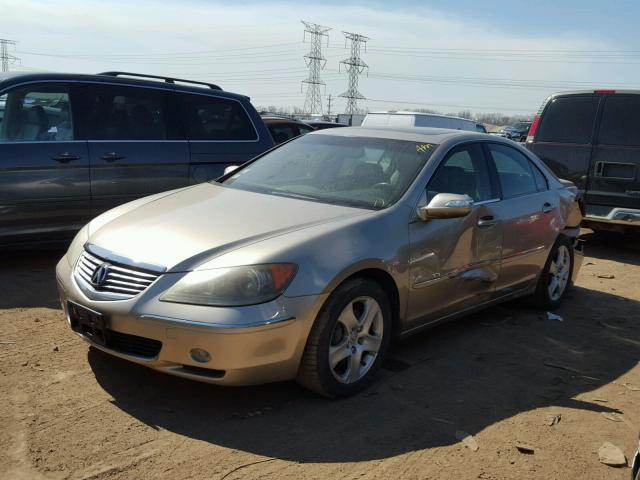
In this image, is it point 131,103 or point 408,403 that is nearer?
point 408,403

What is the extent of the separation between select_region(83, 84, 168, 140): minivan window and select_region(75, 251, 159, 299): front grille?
9.73 ft

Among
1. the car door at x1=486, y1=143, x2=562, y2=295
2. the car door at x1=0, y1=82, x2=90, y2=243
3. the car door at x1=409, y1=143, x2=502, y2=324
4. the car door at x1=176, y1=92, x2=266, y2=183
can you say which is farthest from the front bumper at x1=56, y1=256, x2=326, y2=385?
the car door at x1=176, y1=92, x2=266, y2=183

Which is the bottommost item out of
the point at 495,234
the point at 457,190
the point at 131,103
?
the point at 495,234

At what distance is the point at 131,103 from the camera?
6.73 m

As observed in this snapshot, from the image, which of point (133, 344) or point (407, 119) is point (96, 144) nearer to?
point (133, 344)

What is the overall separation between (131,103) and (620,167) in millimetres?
6163

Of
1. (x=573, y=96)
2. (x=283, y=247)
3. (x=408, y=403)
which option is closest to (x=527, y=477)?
(x=408, y=403)

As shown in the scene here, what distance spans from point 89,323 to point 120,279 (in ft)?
1.03

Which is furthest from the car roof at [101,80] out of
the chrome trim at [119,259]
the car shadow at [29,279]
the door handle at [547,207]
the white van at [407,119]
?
the white van at [407,119]

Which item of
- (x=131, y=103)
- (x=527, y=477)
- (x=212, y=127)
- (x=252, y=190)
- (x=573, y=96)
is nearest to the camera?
(x=527, y=477)

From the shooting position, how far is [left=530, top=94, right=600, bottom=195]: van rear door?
29.7 ft

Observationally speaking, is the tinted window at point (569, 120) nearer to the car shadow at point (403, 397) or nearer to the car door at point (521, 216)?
the car door at point (521, 216)

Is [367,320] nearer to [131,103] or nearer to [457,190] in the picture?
[457,190]

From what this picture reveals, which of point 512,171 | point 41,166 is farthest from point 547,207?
point 41,166
